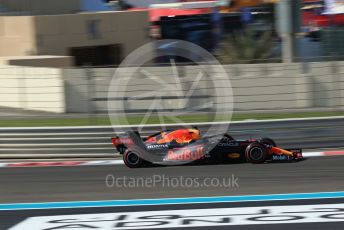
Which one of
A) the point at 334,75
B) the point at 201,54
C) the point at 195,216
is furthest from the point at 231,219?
the point at 201,54

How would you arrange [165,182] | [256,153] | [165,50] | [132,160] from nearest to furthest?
[165,182] < [256,153] < [132,160] < [165,50]

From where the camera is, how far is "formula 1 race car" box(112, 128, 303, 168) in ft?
32.2

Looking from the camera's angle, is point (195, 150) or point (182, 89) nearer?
point (195, 150)

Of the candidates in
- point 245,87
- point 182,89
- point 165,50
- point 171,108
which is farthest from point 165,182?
point 165,50

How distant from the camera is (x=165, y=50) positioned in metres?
21.4

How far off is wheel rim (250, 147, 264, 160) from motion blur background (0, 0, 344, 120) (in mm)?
2310

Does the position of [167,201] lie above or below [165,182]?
below

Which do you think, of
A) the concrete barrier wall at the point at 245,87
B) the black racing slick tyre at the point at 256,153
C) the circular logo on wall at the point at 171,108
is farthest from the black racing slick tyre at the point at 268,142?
the concrete barrier wall at the point at 245,87

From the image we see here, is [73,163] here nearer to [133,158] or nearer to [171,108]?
[133,158]

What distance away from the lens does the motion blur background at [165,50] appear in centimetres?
1330

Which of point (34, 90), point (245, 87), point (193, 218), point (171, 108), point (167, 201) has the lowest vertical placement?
point (193, 218)

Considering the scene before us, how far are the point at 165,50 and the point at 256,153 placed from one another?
11988 mm

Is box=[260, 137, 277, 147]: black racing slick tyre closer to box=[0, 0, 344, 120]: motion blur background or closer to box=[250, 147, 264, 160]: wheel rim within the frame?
box=[250, 147, 264, 160]: wheel rim

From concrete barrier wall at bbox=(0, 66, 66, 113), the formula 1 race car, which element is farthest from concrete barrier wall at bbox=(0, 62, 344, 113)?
the formula 1 race car
